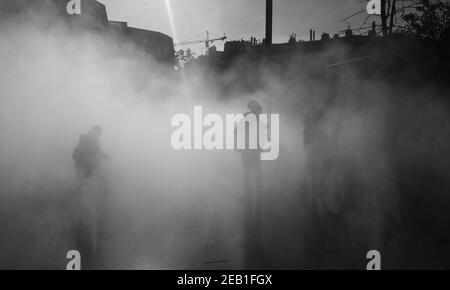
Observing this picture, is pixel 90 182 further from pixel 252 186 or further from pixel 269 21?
pixel 269 21

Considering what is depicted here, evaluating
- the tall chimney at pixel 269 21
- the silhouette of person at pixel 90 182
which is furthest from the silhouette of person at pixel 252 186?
the tall chimney at pixel 269 21

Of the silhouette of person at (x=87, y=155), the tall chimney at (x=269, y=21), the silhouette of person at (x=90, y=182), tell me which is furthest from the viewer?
the tall chimney at (x=269, y=21)

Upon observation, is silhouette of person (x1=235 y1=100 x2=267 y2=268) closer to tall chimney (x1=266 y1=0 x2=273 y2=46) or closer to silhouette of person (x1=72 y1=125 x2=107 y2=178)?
silhouette of person (x1=72 y1=125 x2=107 y2=178)

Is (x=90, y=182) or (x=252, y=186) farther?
(x=252, y=186)

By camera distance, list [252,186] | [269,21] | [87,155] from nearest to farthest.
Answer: [87,155] < [252,186] < [269,21]

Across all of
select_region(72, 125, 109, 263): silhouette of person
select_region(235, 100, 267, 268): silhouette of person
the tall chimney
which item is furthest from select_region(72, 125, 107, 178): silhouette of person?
the tall chimney

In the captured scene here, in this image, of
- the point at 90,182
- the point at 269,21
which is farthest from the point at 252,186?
the point at 269,21

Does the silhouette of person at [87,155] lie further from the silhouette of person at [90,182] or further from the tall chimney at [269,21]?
the tall chimney at [269,21]

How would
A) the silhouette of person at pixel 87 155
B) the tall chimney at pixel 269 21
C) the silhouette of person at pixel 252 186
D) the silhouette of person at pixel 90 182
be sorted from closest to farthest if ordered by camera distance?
1. the silhouette of person at pixel 90 182
2. the silhouette of person at pixel 87 155
3. the silhouette of person at pixel 252 186
4. the tall chimney at pixel 269 21

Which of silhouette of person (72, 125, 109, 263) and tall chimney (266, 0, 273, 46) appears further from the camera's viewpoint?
tall chimney (266, 0, 273, 46)
